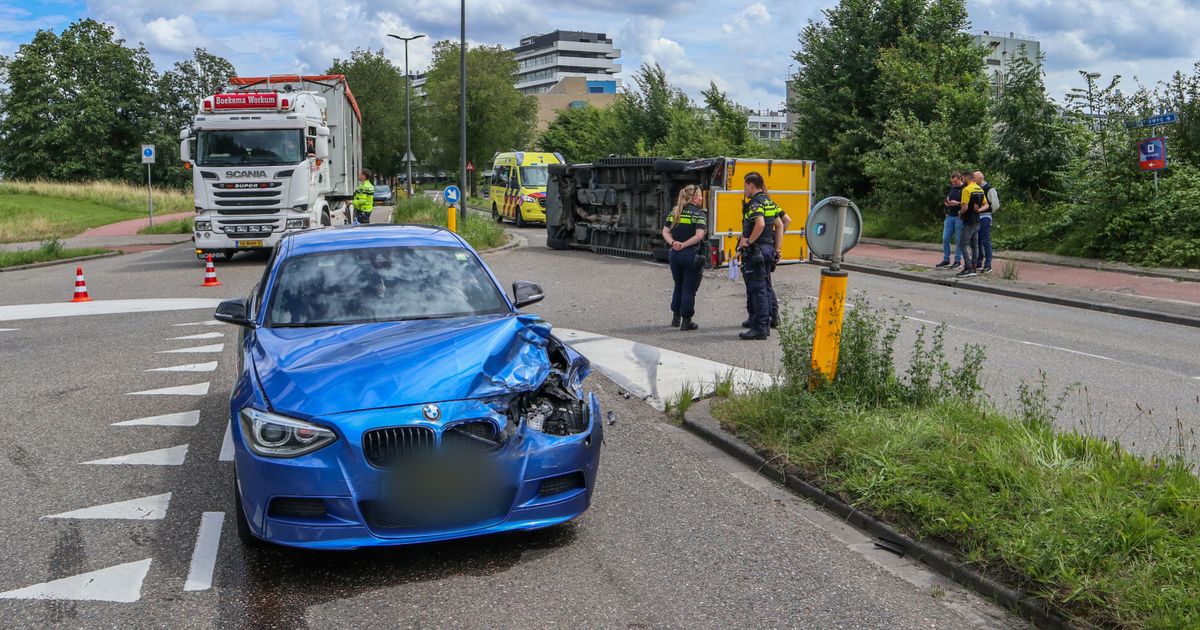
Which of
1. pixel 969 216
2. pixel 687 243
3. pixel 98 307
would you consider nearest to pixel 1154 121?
pixel 969 216

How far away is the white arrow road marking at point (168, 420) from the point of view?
7.49 meters

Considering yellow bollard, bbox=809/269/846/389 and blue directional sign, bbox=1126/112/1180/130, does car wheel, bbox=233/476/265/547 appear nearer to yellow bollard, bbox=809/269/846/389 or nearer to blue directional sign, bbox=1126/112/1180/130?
yellow bollard, bbox=809/269/846/389

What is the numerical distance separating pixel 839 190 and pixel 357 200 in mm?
14592

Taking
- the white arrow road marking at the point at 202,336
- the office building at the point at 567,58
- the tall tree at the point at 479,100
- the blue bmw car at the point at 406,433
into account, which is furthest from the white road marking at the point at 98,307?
the office building at the point at 567,58

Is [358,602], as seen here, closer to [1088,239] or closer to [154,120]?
[1088,239]

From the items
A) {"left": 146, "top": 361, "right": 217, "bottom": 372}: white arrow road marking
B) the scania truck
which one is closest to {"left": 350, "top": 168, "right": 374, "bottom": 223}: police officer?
the scania truck

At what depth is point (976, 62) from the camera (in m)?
28.7

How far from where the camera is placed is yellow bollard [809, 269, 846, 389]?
6.79 m

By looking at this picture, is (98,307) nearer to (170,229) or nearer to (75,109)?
(170,229)

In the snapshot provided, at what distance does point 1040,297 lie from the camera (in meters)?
15.3

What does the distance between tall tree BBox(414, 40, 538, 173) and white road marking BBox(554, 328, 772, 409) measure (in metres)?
49.2

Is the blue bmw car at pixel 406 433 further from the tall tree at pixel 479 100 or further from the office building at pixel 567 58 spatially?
the office building at pixel 567 58

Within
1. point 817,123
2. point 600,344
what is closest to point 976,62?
point 817,123

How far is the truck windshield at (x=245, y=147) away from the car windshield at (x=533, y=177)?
15.9 meters
